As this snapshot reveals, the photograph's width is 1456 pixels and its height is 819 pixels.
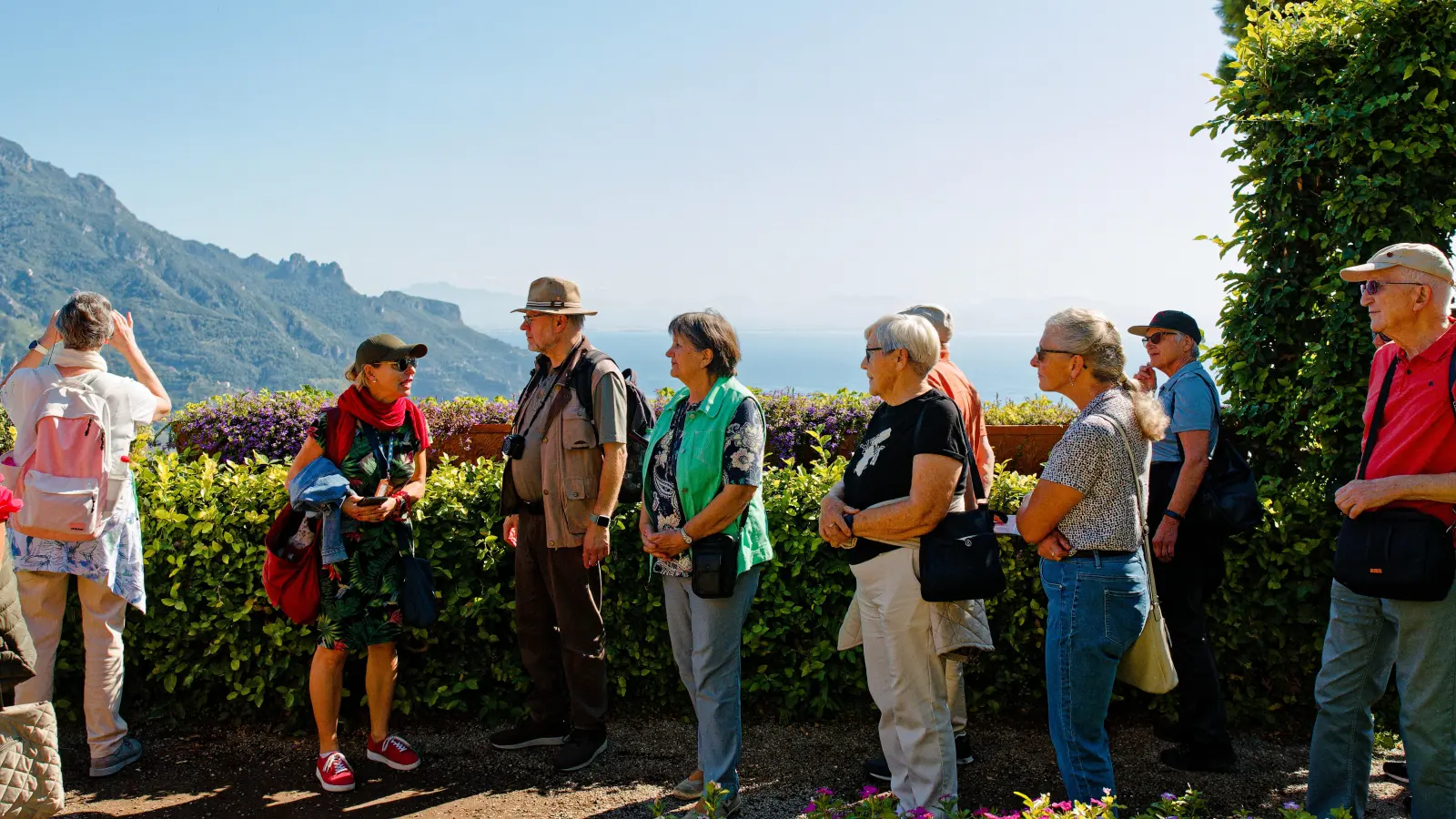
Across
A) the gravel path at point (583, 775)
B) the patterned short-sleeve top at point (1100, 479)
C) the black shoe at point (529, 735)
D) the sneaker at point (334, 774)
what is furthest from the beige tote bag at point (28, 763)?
the patterned short-sleeve top at point (1100, 479)

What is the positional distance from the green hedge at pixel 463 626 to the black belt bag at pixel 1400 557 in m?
1.69

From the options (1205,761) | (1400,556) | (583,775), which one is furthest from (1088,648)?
(583,775)

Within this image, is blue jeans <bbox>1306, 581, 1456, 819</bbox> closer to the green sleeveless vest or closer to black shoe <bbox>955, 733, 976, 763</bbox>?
black shoe <bbox>955, 733, 976, 763</bbox>

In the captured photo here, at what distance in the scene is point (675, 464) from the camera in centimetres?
396

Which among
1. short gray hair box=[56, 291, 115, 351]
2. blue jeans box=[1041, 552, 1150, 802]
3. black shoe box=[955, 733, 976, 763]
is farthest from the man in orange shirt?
short gray hair box=[56, 291, 115, 351]

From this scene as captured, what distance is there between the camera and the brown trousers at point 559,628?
445 centimetres

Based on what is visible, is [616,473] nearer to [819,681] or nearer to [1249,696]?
[819,681]

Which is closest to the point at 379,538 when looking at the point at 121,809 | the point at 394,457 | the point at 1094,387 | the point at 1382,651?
the point at 394,457

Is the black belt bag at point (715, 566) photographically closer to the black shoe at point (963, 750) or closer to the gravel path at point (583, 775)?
the gravel path at point (583, 775)

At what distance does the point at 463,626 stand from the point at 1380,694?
159 inches

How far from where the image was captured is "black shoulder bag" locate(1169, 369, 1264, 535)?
4324 mm

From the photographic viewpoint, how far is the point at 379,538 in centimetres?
435

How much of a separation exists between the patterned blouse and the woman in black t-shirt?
39 centimetres

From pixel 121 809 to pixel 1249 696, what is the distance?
212 inches
